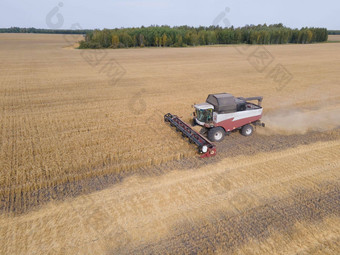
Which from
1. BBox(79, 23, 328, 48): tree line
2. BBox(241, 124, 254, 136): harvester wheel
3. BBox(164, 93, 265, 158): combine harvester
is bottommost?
BBox(241, 124, 254, 136): harvester wheel

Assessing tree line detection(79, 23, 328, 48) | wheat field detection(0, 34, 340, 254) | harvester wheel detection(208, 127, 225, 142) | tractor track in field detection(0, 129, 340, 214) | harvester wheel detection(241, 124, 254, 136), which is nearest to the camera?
wheat field detection(0, 34, 340, 254)

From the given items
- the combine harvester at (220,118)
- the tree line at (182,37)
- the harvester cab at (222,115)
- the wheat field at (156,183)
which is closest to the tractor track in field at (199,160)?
the wheat field at (156,183)

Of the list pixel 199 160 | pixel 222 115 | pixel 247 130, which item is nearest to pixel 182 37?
pixel 247 130

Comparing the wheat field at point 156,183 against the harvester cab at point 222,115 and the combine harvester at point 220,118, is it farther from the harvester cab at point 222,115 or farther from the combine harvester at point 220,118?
the harvester cab at point 222,115

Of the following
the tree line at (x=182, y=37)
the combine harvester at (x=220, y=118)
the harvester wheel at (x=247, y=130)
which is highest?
the tree line at (x=182, y=37)

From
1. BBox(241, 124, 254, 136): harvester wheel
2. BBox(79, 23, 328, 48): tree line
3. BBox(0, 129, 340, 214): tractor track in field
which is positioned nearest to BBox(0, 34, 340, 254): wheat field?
BBox(0, 129, 340, 214): tractor track in field

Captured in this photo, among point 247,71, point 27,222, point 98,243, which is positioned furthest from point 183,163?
point 247,71

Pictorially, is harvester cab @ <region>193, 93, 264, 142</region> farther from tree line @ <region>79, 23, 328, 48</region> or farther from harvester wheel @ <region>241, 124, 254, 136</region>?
tree line @ <region>79, 23, 328, 48</region>
